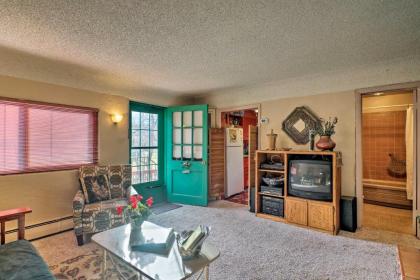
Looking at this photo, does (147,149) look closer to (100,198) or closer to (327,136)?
(100,198)

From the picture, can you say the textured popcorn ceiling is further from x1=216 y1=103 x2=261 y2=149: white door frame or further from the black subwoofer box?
the black subwoofer box

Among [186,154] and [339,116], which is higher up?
[339,116]

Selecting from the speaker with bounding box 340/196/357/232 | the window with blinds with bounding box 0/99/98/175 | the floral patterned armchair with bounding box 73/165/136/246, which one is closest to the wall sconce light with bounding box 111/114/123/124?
the window with blinds with bounding box 0/99/98/175

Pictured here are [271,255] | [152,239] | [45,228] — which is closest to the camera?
[152,239]

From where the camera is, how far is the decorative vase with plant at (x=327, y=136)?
3280 millimetres

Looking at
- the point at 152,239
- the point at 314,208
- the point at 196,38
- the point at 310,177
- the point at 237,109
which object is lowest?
the point at 314,208

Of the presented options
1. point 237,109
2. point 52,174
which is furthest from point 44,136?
point 237,109

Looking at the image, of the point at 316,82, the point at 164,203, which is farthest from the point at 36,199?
the point at 316,82

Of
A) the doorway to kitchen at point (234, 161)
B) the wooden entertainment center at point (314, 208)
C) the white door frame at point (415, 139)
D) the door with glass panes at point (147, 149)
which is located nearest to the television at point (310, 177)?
the wooden entertainment center at point (314, 208)

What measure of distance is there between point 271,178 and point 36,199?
352 cm

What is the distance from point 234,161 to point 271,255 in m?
2.96

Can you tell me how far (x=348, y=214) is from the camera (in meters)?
3.24

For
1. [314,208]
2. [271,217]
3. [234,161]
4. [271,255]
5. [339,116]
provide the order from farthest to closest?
[234,161] → [271,217] → [339,116] → [314,208] → [271,255]

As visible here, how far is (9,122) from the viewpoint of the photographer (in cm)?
290
